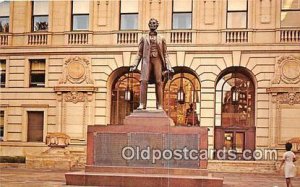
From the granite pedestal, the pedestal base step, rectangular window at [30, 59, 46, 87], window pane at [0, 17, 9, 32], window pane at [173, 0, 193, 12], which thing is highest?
window pane at [173, 0, 193, 12]

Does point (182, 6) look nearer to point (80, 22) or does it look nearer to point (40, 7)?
point (80, 22)

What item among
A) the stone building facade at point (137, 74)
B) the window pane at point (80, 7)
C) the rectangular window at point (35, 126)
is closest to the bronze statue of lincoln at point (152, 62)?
the stone building facade at point (137, 74)

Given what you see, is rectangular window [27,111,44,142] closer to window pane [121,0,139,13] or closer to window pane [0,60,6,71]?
window pane [0,60,6,71]

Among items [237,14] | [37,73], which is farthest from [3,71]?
[237,14]

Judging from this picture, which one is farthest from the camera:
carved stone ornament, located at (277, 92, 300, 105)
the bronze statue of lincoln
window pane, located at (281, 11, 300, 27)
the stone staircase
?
window pane, located at (281, 11, 300, 27)

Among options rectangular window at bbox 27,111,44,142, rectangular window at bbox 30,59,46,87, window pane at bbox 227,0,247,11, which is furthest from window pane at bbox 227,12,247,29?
rectangular window at bbox 27,111,44,142

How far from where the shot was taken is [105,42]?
38.2m

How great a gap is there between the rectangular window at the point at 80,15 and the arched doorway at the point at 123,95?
13.5ft

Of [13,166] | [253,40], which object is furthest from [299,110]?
[13,166]

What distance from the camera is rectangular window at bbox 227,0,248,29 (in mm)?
37250

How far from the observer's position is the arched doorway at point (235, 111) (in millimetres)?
37344

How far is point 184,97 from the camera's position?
38.1m

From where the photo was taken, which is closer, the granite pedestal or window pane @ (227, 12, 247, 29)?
the granite pedestal

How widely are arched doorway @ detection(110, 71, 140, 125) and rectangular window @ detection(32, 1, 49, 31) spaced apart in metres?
6.06
